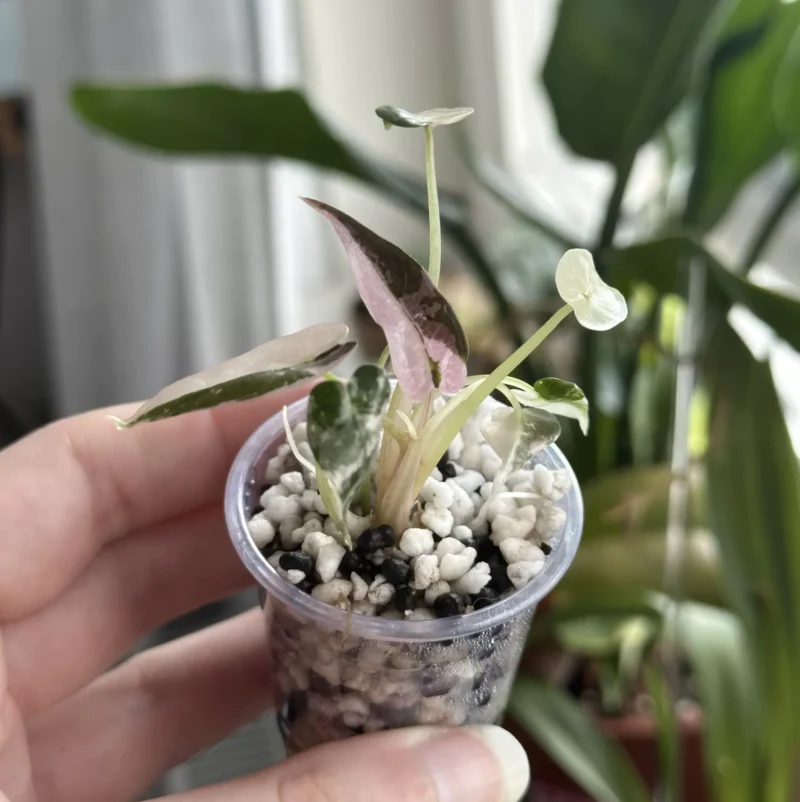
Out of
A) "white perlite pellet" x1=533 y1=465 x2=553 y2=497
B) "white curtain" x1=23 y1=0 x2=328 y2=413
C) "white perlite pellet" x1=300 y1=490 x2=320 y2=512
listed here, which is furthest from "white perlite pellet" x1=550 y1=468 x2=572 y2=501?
"white curtain" x1=23 y1=0 x2=328 y2=413

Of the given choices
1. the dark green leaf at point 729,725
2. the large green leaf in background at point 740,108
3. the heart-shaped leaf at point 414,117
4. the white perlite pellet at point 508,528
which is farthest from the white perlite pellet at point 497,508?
the large green leaf in background at point 740,108

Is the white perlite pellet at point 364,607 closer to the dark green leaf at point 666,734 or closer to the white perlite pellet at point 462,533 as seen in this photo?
the white perlite pellet at point 462,533

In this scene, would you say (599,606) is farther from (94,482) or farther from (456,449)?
(94,482)

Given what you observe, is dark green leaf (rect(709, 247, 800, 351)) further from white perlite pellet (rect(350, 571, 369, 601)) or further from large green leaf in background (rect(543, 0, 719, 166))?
white perlite pellet (rect(350, 571, 369, 601))

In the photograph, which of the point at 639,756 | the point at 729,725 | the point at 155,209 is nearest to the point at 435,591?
the point at 729,725

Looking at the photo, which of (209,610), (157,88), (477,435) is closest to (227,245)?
(157,88)

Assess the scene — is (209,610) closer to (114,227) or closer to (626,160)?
(114,227)

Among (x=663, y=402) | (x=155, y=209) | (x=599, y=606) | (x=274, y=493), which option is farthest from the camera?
(x=155, y=209)
